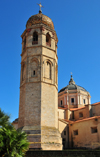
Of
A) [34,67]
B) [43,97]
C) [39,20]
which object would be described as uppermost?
[39,20]

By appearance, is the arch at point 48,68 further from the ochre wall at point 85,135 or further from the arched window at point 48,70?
the ochre wall at point 85,135

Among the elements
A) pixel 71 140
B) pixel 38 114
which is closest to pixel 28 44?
pixel 38 114

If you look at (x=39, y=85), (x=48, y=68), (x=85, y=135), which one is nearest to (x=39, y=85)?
(x=39, y=85)

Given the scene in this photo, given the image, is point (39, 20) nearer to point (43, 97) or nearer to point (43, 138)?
point (43, 97)

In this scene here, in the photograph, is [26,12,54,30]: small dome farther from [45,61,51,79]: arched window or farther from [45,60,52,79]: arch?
[45,61,51,79]: arched window

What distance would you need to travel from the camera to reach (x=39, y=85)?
70.6 feet

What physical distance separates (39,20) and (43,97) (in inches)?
402

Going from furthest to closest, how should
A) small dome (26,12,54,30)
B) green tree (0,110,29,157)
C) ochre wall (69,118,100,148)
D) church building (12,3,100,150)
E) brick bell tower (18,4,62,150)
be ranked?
small dome (26,12,54,30) < ochre wall (69,118,100,148) < church building (12,3,100,150) < brick bell tower (18,4,62,150) < green tree (0,110,29,157)

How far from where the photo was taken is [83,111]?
33344mm

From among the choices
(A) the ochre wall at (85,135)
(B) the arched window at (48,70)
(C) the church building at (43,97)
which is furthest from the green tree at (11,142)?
(A) the ochre wall at (85,135)

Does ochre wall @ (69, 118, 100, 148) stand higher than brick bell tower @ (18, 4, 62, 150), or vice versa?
brick bell tower @ (18, 4, 62, 150)

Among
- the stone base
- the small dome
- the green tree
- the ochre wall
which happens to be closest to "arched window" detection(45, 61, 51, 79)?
the small dome

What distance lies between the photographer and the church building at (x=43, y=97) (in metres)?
19.8

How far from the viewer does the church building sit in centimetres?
1977
